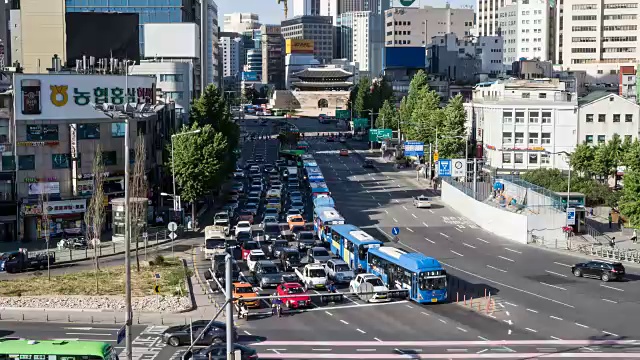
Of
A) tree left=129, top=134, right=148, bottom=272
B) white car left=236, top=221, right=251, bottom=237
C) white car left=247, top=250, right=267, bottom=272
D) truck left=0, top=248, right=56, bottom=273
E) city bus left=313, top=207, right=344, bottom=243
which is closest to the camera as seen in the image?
white car left=247, top=250, right=267, bottom=272

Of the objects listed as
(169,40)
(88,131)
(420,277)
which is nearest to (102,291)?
(420,277)

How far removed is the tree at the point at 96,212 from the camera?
204ft

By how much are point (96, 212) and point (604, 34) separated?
15801 centimetres

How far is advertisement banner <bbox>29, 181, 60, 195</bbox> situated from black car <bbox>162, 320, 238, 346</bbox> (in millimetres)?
34802

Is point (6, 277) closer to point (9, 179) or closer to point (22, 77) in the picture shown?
point (9, 179)

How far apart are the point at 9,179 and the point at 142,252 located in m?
13.0

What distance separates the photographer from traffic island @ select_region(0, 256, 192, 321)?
50.2 m

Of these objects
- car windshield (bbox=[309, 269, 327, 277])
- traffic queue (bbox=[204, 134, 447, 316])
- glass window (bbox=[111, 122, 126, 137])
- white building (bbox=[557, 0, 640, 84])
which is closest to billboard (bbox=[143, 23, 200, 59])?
traffic queue (bbox=[204, 134, 447, 316])

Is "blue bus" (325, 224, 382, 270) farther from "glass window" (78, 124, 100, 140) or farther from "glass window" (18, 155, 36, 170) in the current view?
"glass window" (18, 155, 36, 170)

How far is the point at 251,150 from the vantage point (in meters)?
164

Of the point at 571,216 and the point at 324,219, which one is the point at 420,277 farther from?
the point at 571,216

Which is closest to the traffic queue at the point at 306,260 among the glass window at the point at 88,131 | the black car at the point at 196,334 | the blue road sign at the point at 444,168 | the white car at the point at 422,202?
the black car at the point at 196,334

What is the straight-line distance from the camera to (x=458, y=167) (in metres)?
87.1

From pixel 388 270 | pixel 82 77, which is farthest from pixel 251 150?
pixel 388 270
